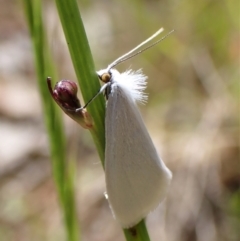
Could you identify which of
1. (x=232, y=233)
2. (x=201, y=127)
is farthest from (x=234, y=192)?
(x=201, y=127)

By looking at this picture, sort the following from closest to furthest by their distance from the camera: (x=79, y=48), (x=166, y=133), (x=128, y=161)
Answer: (x=79, y=48), (x=128, y=161), (x=166, y=133)

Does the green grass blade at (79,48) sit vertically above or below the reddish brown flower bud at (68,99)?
above

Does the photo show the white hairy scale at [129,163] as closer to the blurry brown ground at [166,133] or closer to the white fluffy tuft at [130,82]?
the white fluffy tuft at [130,82]

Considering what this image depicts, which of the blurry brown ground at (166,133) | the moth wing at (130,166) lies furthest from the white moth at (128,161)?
the blurry brown ground at (166,133)

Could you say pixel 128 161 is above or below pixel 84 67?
below

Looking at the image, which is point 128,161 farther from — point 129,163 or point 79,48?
point 79,48

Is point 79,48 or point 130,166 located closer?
point 79,48

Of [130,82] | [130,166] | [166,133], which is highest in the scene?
[130,82]

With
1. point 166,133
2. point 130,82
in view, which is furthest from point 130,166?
point 166,133
